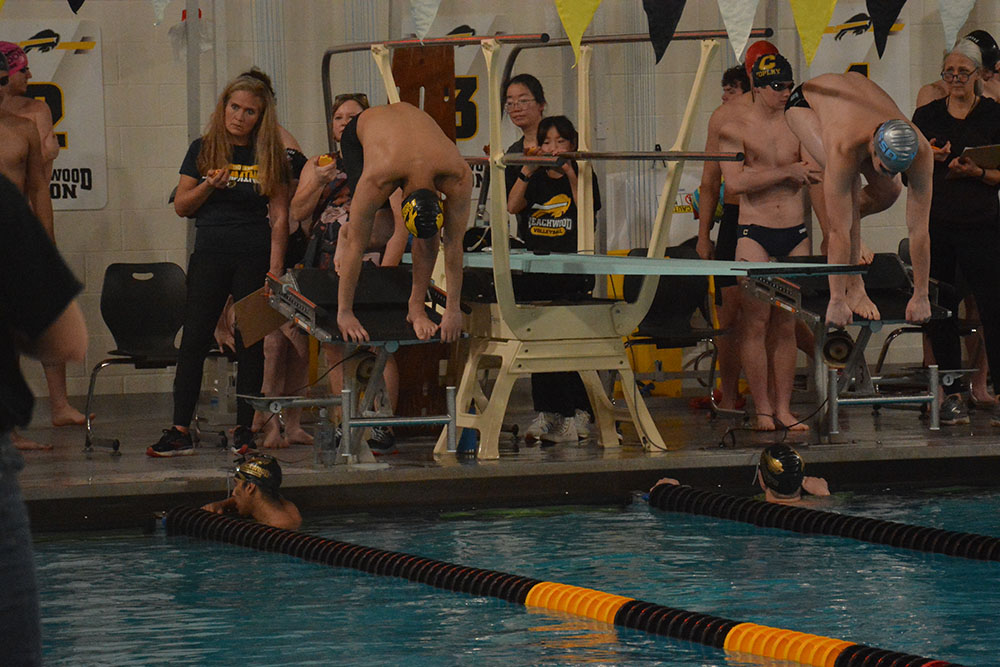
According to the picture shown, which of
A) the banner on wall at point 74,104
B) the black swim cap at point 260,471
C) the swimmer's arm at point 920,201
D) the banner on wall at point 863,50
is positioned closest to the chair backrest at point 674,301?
the swimmer's arm at point 920,201

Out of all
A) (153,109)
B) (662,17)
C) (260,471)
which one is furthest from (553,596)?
(153,109)

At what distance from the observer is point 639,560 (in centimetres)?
523

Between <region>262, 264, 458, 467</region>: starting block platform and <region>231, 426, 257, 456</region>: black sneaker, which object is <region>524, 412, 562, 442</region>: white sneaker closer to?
<region>262, 264, 458, 467</region>: starting block platform

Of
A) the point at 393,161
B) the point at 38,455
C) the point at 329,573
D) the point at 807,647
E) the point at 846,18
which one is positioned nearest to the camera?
the point at 807,647

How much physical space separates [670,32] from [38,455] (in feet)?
11.1

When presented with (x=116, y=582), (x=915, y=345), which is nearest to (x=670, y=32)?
(x=116, y=582)

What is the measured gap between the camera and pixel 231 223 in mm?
6770

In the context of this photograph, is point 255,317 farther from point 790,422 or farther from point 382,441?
point 790,422

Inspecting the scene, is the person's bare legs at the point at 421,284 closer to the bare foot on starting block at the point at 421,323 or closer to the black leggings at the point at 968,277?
the bare foot on starting block at the point at 421,323

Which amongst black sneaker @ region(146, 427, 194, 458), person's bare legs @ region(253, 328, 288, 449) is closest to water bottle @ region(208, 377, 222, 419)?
person's bare legs @ region(253, 328, 288, 449)

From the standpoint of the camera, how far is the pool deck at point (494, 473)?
5922 mm

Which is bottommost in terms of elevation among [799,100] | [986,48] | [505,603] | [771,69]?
[505,603]

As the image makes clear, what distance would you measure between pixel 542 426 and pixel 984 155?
243 centimetres

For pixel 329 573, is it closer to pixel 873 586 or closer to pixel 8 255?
pixel 873 586
